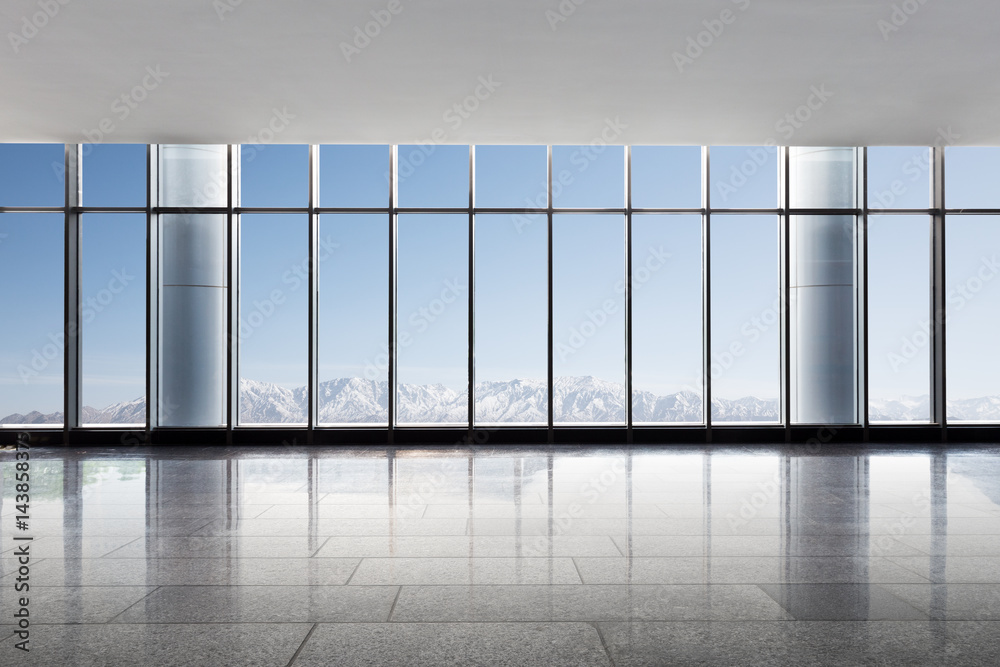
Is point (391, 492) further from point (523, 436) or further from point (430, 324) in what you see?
point (430, 324)

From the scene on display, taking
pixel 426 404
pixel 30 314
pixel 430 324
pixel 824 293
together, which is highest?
pixel 824 293

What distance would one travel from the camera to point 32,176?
48.3 ft

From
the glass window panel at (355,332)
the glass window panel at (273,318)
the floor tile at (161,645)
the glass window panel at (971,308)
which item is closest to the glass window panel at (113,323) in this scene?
the glass window panel at (273,318)

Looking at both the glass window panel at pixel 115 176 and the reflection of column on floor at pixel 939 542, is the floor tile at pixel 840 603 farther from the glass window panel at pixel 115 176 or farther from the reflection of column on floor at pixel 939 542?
the glass window panel at pixel 115 176

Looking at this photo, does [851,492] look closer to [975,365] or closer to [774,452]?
[774,452]

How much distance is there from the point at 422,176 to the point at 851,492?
9.75 metres

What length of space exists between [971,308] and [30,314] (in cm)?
1897

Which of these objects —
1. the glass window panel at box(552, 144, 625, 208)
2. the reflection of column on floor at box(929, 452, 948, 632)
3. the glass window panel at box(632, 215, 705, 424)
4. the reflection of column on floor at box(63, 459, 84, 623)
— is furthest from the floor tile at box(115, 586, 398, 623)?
the glass window panel at box(552, 144, 625, 208)

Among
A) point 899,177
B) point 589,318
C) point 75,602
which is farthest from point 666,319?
point 75,602

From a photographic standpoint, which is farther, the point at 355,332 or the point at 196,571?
the point at 355,332

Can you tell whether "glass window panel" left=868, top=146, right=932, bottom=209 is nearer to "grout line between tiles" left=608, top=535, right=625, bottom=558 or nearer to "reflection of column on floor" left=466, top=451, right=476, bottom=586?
"reflection of column on floor" left=466, top=451, right=476, bottom=586

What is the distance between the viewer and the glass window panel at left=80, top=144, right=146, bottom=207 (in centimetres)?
1476

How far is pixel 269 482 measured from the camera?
402 inches

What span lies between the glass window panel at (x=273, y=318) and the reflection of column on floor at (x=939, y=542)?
10908 millimetres
